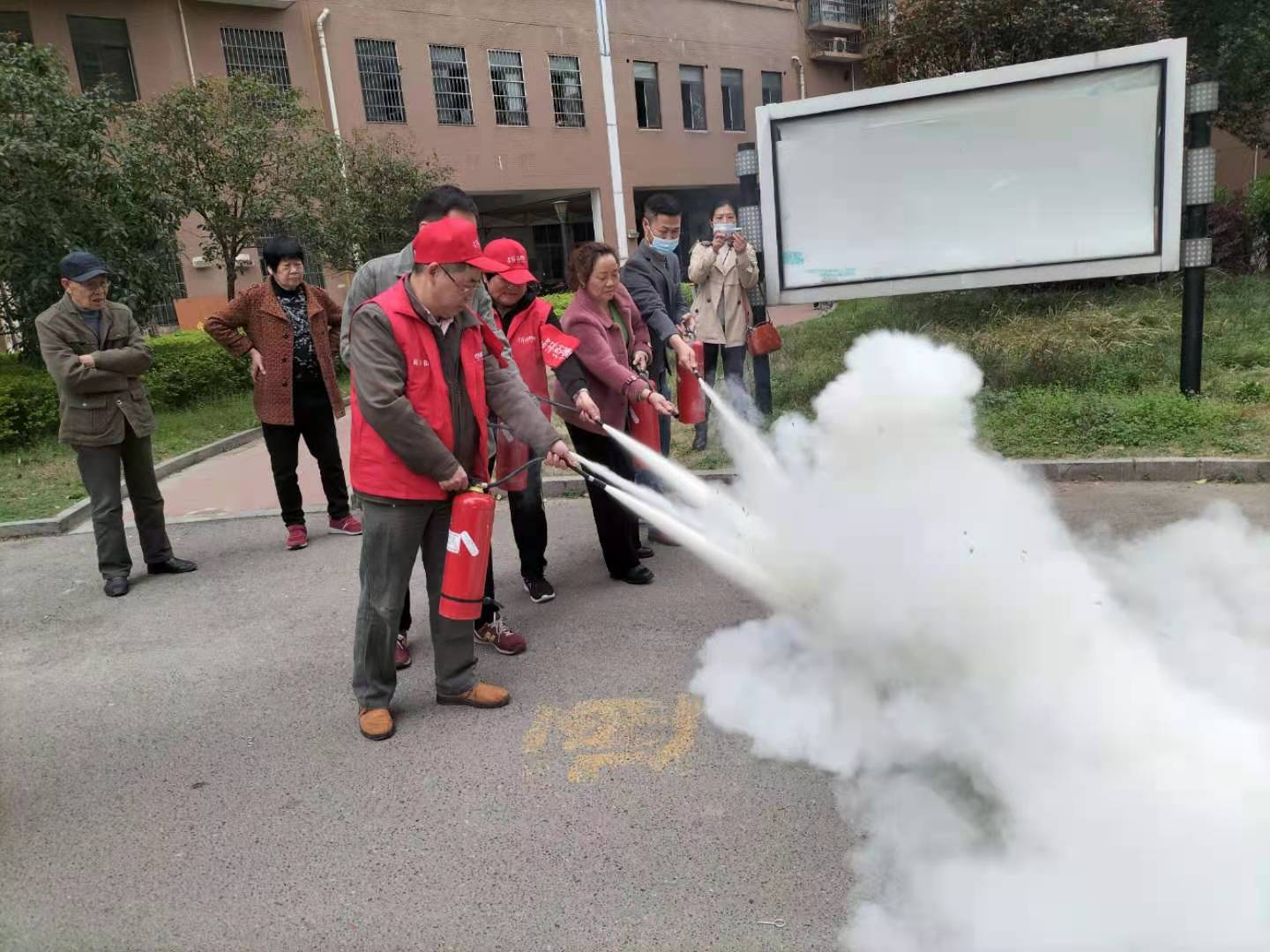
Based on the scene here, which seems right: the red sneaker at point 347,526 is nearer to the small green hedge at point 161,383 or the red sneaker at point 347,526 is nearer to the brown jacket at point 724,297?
the brown jacket at point 724,297

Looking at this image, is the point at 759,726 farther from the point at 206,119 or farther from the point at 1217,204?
the point at 1217,204

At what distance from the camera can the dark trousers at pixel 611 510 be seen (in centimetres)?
466

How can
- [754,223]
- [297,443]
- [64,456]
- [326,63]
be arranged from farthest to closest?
1. [326,63]
2. [64,456]
3. [754,223]
4. [297,443]

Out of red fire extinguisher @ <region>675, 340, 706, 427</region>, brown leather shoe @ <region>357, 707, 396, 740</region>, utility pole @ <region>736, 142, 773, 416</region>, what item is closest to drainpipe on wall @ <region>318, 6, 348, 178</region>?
utility pole @ <region>736, 142, 773, 416</region>

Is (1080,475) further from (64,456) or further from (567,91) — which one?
(567,91)

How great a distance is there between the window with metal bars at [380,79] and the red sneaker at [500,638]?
19.4 metres

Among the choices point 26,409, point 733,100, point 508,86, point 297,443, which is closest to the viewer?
point 297,443

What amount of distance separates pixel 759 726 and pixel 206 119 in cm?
1266

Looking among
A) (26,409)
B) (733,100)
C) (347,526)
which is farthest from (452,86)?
(347,526)

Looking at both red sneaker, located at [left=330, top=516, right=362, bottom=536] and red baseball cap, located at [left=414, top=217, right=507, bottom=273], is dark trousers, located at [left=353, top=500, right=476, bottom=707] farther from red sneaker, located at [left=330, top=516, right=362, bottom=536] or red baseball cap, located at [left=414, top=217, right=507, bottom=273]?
red sneaker, located at [left=330, top=516, right=362, bottom=536]

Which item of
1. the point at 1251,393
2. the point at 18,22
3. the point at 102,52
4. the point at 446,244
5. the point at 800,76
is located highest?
the point at 18,22

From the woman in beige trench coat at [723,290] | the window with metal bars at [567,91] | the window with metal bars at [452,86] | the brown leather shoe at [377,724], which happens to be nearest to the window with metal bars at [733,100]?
the window with metal bars at [567,91]

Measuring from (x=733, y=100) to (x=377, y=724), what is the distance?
1044 inches

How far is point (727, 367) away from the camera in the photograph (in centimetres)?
Result: 736
